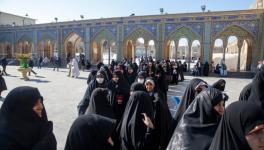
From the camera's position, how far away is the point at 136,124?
7.68 ft

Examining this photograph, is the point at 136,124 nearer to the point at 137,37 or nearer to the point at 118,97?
the point at 118,97

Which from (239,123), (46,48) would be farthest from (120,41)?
(239,123)

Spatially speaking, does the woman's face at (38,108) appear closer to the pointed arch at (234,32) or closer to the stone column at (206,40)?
the stone column at (206,40)

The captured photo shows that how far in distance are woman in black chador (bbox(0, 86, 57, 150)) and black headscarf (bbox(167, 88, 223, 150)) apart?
990mm

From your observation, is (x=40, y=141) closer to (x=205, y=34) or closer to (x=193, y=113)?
(x=193, y=113)

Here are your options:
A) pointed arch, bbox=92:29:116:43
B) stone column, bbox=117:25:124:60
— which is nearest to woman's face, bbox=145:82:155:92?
stone column, bbox=117:25:124:60

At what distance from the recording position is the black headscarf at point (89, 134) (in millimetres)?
1562

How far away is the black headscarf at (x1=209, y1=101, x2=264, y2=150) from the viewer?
1.24m

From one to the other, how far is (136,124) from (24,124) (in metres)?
1.08

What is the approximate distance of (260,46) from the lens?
14.5 meters

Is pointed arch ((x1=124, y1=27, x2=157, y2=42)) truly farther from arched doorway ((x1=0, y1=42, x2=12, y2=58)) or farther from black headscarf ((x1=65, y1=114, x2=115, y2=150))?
black headscarf ((x1=65, y1=114, x2=115, y2=150))

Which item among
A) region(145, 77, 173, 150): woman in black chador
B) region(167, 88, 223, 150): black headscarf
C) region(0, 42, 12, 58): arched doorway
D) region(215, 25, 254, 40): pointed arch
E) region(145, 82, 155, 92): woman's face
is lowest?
region(145, 77, 173, 150): woman in black chador

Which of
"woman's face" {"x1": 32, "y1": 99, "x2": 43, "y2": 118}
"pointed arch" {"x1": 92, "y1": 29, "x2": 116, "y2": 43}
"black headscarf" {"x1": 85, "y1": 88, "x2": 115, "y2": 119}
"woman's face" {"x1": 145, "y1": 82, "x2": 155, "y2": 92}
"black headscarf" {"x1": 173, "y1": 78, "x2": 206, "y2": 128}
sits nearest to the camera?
"woman's face" {"x1": 32, "y1": 99, "x2": 43, "y2": 118}

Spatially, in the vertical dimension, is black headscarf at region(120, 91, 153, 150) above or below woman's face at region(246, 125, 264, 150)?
below
